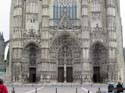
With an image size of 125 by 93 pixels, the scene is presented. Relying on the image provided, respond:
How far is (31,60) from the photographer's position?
179 feet

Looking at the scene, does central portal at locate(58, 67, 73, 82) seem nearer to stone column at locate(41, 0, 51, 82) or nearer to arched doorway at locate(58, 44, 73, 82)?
arched doorway at locate(58, 44, 73, 82)

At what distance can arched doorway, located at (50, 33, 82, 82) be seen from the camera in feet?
178

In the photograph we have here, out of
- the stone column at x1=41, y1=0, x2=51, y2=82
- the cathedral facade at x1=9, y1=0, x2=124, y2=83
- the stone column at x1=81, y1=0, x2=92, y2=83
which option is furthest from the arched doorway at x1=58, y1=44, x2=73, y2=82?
the stone column at x1=81, y1=0, x2=92, y2=83

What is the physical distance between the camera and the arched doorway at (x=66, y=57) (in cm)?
5425

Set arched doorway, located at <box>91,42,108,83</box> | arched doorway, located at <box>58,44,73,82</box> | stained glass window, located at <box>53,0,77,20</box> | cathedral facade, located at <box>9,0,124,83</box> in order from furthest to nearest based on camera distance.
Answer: stained glass window, located at <box>53,0,77,20</box>, arched doorway, located at <box>58,44,73,82</box>, arched doorway, located at <box>91,42,108,83</box>, cathedral facade, located at <box>9,0,124,83</box>

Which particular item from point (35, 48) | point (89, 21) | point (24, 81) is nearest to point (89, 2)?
point (89, 21)

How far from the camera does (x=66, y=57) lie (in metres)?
55.1

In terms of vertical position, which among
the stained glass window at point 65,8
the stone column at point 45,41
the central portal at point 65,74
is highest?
the stained glass window at point 65,8

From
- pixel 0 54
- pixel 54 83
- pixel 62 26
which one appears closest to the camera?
pixel 54 83

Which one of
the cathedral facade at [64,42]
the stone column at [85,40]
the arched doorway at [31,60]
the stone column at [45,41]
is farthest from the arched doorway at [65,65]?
the arched doorway at [31,60]

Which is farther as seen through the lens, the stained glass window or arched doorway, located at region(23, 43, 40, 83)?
the stained glass window

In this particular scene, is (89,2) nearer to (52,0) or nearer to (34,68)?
(52,0)

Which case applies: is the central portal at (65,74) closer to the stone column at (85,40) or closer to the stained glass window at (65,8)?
the stone column at (85,40)

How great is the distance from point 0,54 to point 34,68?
21.4 m
